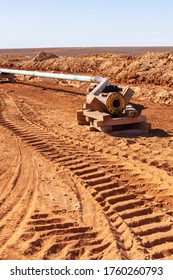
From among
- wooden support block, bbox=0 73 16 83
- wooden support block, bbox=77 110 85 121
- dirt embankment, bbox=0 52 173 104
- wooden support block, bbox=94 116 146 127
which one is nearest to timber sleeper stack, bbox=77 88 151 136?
wooden support block, bbox=94 116 146 127

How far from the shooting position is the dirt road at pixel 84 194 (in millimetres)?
3902

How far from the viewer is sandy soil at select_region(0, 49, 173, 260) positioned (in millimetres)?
3910

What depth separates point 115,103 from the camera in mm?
8773

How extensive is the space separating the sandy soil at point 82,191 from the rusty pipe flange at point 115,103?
0.71 m

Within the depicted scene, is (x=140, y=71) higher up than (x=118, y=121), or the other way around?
(x=140, y=71)

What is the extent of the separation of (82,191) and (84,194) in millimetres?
108

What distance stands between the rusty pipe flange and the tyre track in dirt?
153 cm

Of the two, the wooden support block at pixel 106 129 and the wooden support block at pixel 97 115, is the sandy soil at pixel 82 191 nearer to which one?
the wooden support block at pixel 106 129

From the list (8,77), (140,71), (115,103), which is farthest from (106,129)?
(8,77)

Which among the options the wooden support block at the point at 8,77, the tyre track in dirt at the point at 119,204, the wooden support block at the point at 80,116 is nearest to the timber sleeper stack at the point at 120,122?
the wooden support block at the point at 80,116

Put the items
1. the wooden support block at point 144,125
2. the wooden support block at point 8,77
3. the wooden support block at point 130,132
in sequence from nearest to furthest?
the wooden support block at point 130,132 < the wooden support block at point 144,125 < the wooden support block at point 8,77

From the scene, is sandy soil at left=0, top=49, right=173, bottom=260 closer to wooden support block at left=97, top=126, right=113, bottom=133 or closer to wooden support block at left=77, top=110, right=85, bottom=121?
wooden support block at left=97, top=126, right=113, bottom=133

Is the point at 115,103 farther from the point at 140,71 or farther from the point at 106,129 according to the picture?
the point at 140,71
